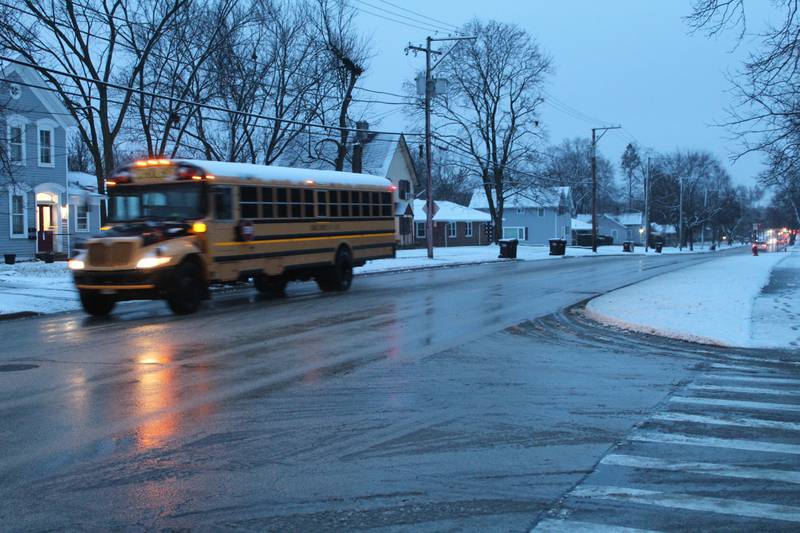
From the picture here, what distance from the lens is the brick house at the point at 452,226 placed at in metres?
65.7

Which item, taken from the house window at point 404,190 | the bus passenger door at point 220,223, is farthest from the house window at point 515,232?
the bus passenger door at point 220,223

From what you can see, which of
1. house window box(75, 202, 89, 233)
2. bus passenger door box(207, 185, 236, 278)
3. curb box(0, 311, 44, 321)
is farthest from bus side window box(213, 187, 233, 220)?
house window box(75, 202, 89, 233)

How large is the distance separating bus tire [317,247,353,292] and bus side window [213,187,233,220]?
14.9 ft

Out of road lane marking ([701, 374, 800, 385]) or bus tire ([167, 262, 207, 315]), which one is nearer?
road lane marking ([701, 374, 800, 385])

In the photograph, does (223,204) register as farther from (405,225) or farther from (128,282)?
(405,225)

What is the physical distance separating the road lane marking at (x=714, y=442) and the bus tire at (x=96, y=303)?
11.7 metres

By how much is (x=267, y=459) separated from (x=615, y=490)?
2522 mm

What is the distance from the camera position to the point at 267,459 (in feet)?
18.9

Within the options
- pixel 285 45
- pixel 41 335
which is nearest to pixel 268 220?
pixel 41 335

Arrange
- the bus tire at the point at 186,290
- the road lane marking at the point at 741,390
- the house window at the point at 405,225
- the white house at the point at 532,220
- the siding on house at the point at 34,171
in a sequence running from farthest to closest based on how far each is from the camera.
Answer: the white house at the point at 532,220
the house window at the point at 405,225
the siding on house at the point at 34,171
the bus tire at the point at 186,290
the road lane marking at the point at 741,390

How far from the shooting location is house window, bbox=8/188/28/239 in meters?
33.7

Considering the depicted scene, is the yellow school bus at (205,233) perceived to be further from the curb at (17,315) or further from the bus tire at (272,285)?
the curb at (17,315)

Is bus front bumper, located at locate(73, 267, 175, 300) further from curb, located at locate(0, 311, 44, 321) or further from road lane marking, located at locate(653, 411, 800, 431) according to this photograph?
road lane marking, located at locate(653, 411, 800, 431)

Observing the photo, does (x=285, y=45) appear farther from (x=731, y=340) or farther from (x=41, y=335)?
(x=731, y=340)
